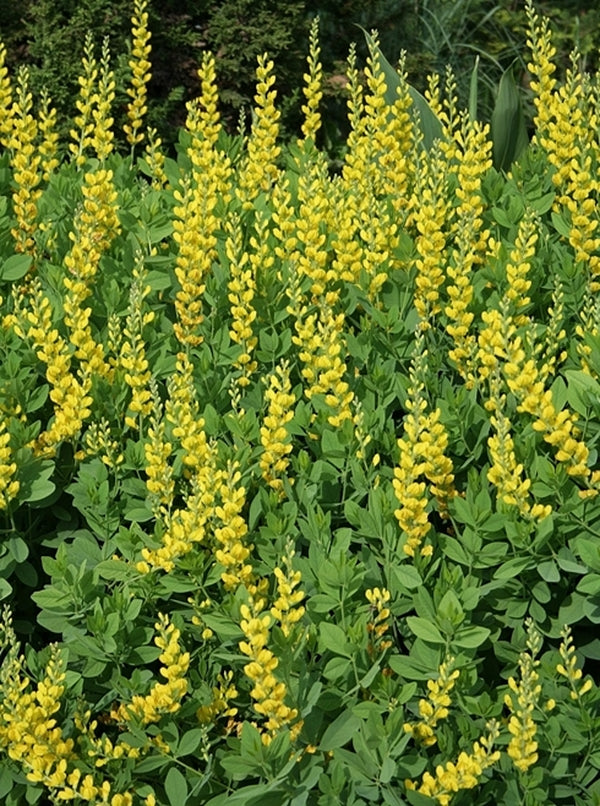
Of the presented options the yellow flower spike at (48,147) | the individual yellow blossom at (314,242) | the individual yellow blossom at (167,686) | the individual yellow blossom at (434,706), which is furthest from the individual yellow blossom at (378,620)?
the yellow flower spike at (48,147)

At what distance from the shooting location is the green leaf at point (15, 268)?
10.6 feet

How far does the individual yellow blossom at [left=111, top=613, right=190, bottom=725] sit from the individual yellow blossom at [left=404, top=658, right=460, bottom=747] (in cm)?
40

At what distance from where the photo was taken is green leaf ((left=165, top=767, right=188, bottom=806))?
2.32 metres

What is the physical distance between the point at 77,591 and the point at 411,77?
6.69m

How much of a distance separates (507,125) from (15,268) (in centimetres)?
179

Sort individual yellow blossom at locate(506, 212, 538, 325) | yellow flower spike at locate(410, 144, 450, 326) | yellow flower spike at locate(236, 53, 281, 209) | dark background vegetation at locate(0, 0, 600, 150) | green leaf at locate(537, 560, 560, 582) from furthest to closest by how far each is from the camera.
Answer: dark background vegetation at locate(0, 0, 600, 150)
yellow flower spike at locate(236, 53, 281, 209)
yellow flower spike at locate(410, 144, 450, 326)
individual yellow blossom at locate(506, 212, 538, 325)
green leaf at locate(537, 560, 560, 582)

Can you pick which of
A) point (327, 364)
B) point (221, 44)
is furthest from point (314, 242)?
point (221, 44)

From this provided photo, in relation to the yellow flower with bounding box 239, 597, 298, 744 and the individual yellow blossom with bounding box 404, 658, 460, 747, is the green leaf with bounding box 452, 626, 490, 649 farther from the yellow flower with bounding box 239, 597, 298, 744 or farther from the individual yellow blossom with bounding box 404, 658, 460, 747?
the yellow flower with bounding box 239, 597, 298, 744

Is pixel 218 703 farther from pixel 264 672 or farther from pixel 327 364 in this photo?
pixel 327 364

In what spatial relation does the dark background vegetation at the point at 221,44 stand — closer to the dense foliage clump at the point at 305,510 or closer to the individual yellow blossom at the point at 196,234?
Result: the individual yellow blossom at the point at 196,234

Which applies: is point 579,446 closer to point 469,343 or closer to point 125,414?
point 469,343

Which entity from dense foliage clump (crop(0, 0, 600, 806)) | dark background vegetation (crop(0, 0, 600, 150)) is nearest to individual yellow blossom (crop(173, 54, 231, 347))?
dense foliage clump (crop(0, 0, 600, 806))

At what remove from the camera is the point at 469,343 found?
9.13ft

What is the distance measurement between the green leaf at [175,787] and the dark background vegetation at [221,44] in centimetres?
416
